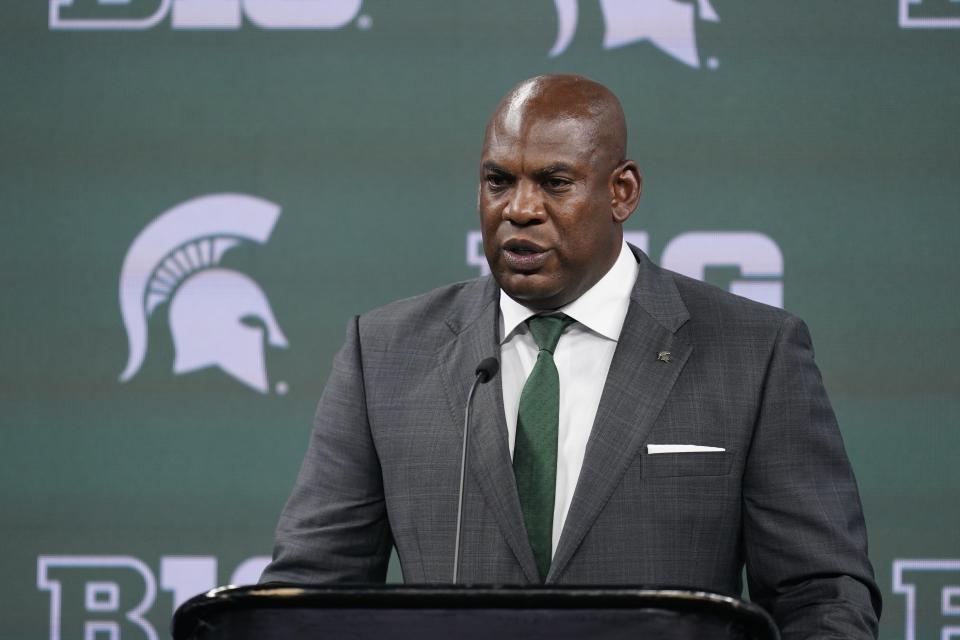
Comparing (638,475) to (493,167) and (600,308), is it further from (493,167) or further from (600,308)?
(493,167)

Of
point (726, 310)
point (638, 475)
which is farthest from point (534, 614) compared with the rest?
point (726, 310)

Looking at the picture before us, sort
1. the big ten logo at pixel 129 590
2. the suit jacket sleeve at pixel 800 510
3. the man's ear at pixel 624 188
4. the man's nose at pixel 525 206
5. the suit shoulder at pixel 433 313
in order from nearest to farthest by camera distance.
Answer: the suit jacket sleeve at pixel 800 510
the man's nose at pixel 525 206
the man's ear at pixel 624 188
the suit shoulder at pixel 433 313
the big ten logo at pixel 129 590

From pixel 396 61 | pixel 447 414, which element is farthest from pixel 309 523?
pixel 396 61

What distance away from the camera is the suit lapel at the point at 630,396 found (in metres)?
1.87

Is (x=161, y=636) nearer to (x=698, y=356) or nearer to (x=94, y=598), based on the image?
(x=94, y=598)

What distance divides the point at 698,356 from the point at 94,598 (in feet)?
5.70

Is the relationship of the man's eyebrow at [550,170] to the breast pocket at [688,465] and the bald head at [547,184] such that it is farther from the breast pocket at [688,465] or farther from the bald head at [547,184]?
the breast pocket at [688,465]

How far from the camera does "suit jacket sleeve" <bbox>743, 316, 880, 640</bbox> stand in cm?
179

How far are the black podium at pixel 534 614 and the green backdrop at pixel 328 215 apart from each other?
1.93 metres

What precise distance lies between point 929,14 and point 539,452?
1.68 m

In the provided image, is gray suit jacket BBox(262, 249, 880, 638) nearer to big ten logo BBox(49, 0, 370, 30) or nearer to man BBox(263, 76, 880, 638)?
man BBox(263, 76, 880, 638)

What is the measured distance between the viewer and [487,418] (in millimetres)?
1943

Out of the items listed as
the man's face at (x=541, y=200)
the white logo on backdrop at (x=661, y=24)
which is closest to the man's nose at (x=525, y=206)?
the man's face at (x=541, y=200)

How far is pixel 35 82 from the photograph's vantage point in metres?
3.10
